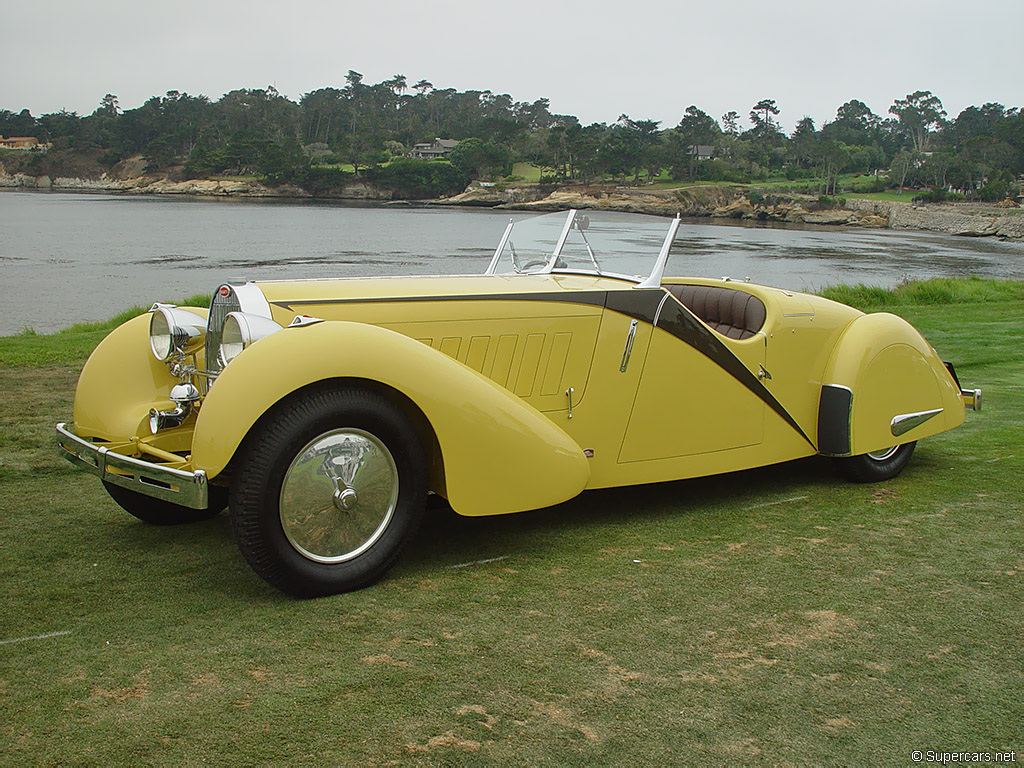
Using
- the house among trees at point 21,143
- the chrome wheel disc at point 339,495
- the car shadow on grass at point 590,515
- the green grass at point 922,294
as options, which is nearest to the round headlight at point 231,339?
the chrome wheel disc at point 339,495

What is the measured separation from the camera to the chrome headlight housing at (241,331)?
369 centimetres

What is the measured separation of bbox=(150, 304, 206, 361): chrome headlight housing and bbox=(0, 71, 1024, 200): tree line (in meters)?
109

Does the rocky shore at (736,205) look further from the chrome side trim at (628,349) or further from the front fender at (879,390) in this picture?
the chrome side trim at (628,349)

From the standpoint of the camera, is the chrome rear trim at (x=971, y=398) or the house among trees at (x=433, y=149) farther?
the house among trees at (x=433, y=149)

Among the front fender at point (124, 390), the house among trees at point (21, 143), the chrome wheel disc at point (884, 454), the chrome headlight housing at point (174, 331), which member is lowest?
the front fender at point (124, 390)

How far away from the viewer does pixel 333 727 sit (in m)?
2.60

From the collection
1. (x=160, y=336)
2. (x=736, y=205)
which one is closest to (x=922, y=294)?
(x=160, y=336)

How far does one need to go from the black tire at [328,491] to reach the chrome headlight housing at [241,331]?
0.47 metres

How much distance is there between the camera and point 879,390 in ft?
17.7

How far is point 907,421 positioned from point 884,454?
27 centimetres

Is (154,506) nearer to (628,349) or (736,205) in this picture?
(628,349)

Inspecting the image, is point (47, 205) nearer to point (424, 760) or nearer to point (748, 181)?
point (748, 181)

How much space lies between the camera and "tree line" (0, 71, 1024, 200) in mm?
112625

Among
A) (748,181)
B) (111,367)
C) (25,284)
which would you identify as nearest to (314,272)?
(25,284)
